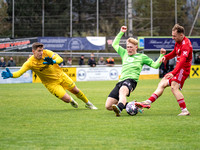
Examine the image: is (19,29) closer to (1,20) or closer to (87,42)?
(1,20)

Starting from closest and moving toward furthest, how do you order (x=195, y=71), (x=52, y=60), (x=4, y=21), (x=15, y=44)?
(x=52, y=60), (x=195, y=71), (x=15, y=44), (x=4, y=21)

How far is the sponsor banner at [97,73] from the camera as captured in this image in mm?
27703

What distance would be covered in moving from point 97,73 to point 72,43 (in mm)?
5880

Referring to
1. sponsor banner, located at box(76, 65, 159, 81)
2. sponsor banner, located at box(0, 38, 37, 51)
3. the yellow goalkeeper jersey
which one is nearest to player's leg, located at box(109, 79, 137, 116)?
the yellow goalkeeper jersey

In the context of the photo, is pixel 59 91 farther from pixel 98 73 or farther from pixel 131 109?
pixel 98 73

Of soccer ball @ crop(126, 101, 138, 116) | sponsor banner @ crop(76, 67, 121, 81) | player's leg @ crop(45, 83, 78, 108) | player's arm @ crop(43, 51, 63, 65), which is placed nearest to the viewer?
soccer ball @ crop(126, 101, 138, 116)

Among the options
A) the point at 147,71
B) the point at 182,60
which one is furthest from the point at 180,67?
the point at 147,71

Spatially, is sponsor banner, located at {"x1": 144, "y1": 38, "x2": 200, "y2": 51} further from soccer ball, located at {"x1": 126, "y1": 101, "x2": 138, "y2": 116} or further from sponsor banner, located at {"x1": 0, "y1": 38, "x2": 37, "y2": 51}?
soccer ball, located at {"x1": 126, "y1": 101, "x2": 138, "y2": 116}

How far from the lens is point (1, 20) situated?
35656 millimetres

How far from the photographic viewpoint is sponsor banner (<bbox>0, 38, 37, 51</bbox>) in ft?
105

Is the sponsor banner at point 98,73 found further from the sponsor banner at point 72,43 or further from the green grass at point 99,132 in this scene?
the green grass at point 99,132

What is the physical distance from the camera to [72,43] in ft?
109

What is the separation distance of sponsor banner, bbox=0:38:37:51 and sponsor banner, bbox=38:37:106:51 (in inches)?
48.4

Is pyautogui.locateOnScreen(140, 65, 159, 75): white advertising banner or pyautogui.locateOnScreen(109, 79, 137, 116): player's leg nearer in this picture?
pyautogui.locateOnScreen(109, 79, 137, 116): player's leg
